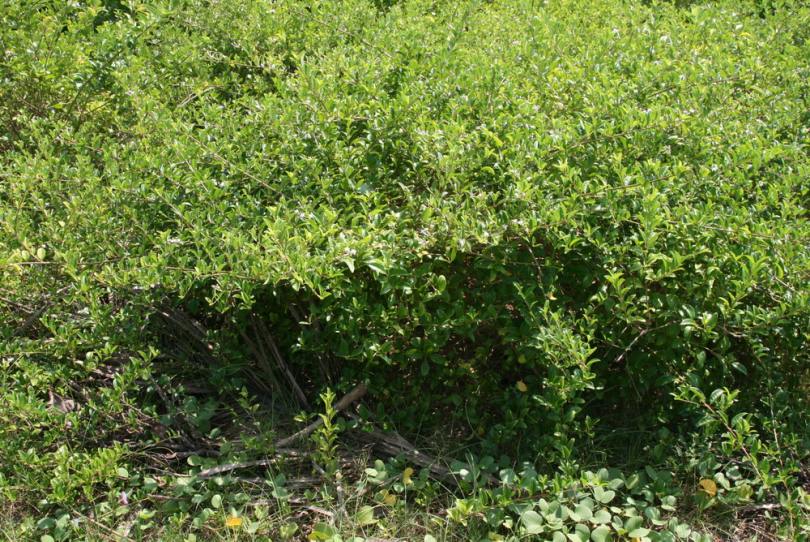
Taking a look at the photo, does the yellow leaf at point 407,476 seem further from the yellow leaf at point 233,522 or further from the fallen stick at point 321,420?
the yellow leaf at point 233,522

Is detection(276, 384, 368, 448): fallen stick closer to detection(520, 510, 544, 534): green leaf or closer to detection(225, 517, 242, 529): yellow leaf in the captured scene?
detection(225, 517, 242, 529): yellow leaf

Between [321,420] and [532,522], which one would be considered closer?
A: [532,522]

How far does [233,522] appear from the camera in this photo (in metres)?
2.59

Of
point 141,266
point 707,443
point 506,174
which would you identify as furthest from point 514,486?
point 141,266

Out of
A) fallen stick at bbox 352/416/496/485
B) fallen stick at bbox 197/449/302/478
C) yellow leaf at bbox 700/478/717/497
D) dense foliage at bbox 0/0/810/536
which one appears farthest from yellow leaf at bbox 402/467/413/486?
yellow leaf at bbox 700/478/717/497

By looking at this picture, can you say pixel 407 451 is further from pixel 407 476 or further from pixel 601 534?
pixel 601 534

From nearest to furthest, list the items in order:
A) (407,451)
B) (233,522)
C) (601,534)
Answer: (601,534)
(233,522)
(407,451)

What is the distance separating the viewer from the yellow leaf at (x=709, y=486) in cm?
264

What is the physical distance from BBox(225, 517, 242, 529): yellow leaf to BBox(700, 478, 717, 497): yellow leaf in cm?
149

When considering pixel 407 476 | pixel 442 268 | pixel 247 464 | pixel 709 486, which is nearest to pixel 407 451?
pixel 407 476

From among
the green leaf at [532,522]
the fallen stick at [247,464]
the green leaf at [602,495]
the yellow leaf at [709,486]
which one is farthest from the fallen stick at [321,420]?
the yellow leaf at [709,486]

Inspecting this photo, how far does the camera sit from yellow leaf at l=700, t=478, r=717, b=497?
8.66 feet

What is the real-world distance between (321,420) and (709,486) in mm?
1311

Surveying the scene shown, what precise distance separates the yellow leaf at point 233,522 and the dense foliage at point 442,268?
0.87ft
